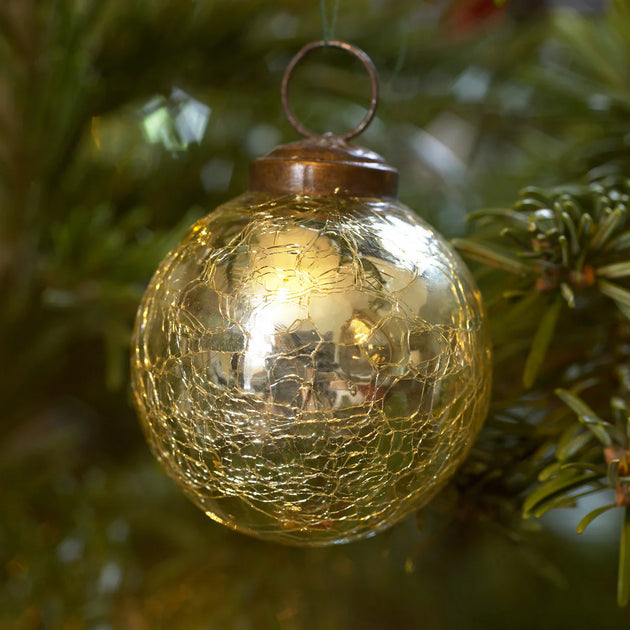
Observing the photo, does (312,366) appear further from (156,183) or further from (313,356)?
(156,183)

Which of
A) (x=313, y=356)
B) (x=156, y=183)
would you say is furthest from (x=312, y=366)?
(x=156, y=183)

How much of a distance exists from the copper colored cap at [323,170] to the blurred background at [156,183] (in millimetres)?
130

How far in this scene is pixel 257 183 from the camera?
13.3 inches

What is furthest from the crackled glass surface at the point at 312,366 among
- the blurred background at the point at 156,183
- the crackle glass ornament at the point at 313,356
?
the blurred background at the point at 156,183

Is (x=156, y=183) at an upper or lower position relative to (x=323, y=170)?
lower

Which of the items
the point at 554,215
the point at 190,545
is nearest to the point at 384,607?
the point at 190,545

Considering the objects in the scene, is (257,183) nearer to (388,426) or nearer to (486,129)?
(388,426)

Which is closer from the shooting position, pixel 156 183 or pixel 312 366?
pixel 312 366

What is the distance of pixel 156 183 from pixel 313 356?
1.11 ft

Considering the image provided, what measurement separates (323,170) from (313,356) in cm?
10

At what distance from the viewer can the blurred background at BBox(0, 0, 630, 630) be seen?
470 millimetres

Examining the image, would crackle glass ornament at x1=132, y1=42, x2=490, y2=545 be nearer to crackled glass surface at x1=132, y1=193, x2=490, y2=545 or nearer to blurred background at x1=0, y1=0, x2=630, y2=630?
crackled glass surface at x1=132, y1=193, x2=490, y2=545

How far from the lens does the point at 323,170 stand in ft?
1.04

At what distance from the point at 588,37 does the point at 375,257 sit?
377 mm
